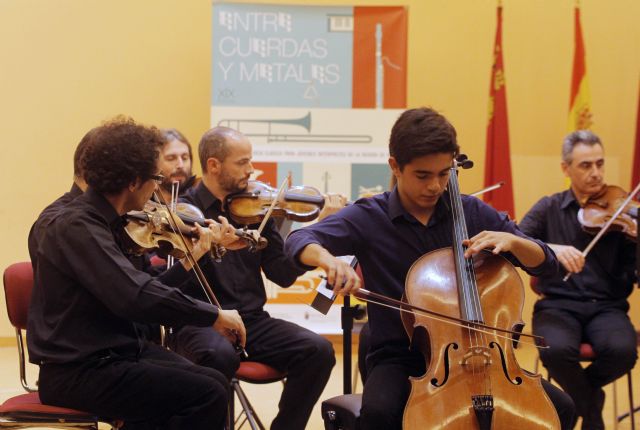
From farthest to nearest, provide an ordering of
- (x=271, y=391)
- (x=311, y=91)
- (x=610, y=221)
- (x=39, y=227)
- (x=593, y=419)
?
(x=311, y=91)
(x=271, y=391)
(x=610, y=221)
(x=593, y=419)
(x=39, y=227)

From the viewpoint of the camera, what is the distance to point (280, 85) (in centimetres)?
493

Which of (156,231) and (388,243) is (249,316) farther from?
(388,243)

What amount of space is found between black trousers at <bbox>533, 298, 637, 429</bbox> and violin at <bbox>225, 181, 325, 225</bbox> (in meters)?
1.15

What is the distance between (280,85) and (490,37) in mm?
1668

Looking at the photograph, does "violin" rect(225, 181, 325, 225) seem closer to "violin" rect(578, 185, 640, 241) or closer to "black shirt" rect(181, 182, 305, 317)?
"black shirt" rect(181, 182, 305, 317)

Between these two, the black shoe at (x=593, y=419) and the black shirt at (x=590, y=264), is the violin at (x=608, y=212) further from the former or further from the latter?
the black shoe at (x=593, y=419)

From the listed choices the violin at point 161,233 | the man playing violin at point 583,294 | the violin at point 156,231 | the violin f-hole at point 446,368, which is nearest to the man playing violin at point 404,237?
the violin f-hole at point 446,368

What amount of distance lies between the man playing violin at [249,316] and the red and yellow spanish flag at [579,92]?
2596mm

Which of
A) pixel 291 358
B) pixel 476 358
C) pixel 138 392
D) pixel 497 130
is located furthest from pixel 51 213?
pixel 497 130

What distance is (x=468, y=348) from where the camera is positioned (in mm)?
2084

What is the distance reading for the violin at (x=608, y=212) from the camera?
140 inches

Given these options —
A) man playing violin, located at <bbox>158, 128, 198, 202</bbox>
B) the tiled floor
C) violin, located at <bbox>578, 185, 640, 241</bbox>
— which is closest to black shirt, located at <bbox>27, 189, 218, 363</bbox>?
man playing violin, located at <bbox>158, 128, 198, 202</bbox>

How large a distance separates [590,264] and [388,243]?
165 centimetres

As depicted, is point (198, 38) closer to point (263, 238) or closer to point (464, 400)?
point (263, 238)
